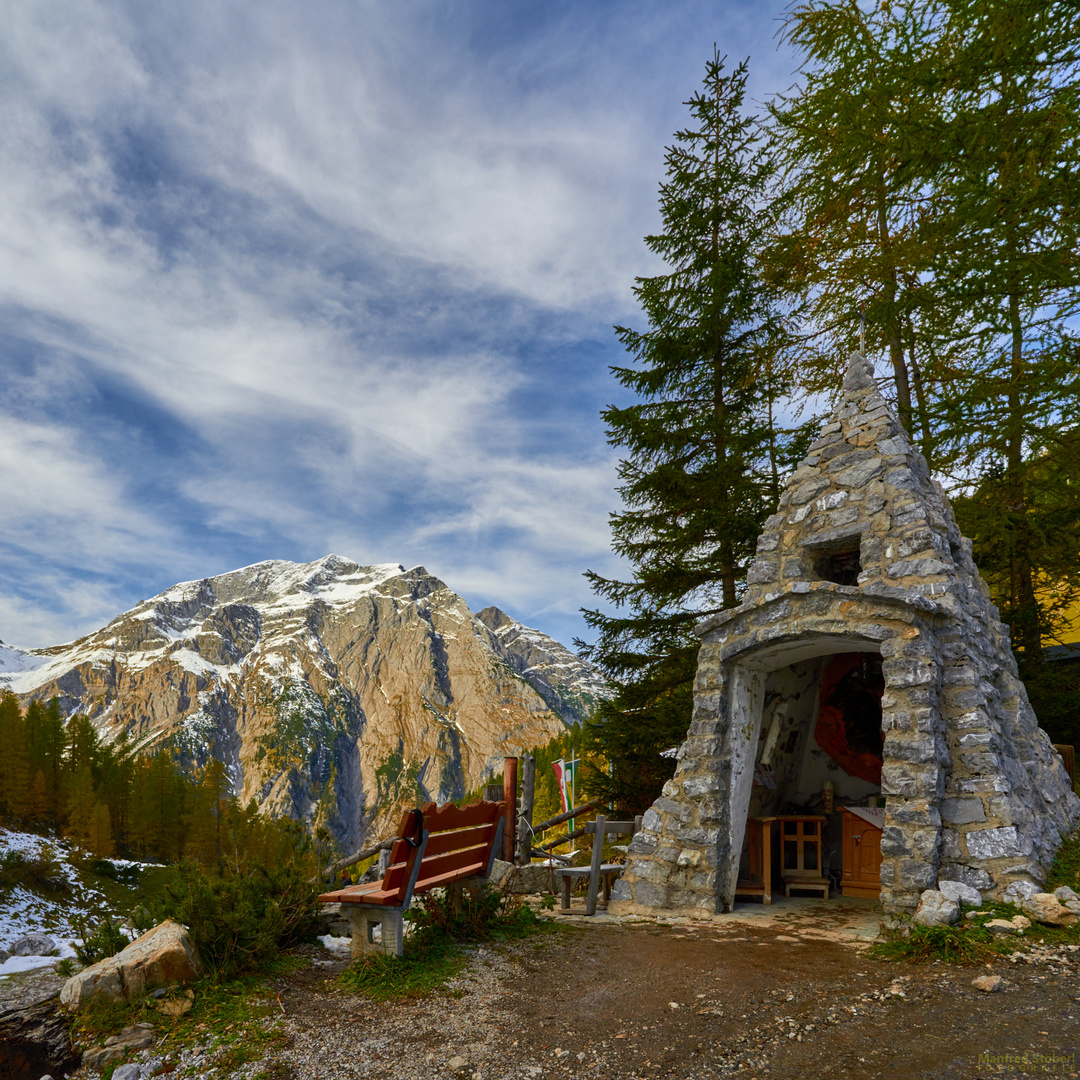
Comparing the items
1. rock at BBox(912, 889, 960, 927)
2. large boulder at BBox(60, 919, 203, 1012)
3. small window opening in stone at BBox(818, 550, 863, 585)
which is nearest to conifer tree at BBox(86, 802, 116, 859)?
large boulder at BBox(60, 919, 203, 1012)

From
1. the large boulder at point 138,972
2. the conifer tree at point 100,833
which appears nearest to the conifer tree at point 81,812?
the conifer tree at point 100,833

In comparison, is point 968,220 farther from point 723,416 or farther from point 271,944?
point 271,944

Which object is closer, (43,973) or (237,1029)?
(237,1029)

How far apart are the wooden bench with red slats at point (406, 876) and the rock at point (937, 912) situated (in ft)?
12.5

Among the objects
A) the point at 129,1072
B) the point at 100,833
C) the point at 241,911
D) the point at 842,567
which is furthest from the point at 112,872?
the point at 842,567

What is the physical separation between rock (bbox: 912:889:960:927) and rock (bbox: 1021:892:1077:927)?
1.68 feet

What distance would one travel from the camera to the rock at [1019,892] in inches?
224

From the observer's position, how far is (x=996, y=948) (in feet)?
16.8

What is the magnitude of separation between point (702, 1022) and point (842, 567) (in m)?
6.77

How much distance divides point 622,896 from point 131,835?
50183 mm

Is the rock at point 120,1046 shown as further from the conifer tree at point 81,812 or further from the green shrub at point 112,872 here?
the conifer tree at point 81,812

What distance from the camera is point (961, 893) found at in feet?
19.2

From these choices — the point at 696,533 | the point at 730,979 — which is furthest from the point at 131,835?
the point at 730,979

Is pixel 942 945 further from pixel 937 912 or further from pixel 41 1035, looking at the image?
pixel 41 1035
